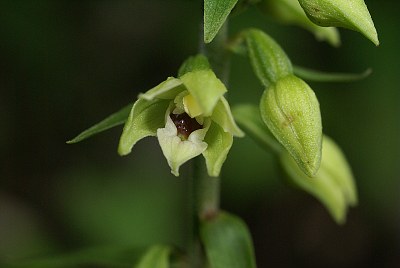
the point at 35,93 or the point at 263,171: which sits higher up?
the point at 35,93

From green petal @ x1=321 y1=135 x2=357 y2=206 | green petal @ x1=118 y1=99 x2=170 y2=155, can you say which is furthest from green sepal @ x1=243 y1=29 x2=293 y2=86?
green petal @ x1=321 y1=135 x2=357 y2=206

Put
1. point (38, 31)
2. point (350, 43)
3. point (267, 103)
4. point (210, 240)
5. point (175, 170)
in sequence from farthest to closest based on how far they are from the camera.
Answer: point (38, 31) → point (350, 43) → point (210, 240) → point (267, 103) → point (175, 170)

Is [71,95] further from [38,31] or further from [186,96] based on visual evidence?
[186,96]

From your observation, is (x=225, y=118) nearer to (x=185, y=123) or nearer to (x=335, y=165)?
(x=185, y=123)

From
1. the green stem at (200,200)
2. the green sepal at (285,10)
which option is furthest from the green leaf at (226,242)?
the green sepal at (285,10)

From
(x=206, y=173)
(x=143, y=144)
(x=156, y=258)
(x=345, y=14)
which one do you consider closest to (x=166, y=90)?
(x=345, y=14)

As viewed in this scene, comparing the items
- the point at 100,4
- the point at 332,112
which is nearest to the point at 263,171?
the point at 332,112
